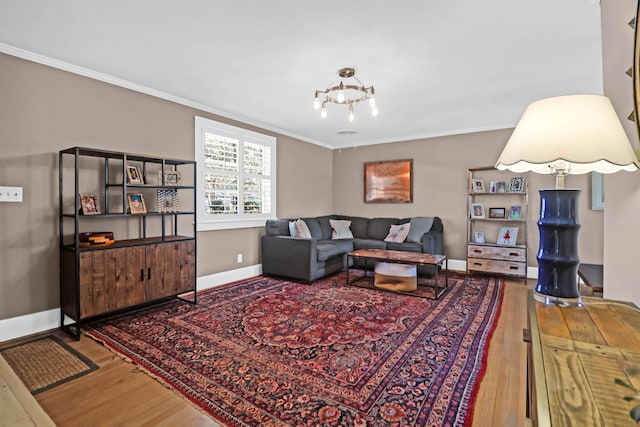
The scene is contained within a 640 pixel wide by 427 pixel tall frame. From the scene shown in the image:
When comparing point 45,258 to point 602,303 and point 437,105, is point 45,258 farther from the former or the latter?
point 437,105

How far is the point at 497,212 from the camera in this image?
4.88 metres

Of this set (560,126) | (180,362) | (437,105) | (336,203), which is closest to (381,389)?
(180,362)

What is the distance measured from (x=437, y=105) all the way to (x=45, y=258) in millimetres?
4450

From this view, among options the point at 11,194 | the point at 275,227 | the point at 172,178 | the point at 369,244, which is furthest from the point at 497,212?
the point at 11,194

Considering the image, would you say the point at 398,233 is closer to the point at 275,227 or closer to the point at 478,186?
the point at 478,186

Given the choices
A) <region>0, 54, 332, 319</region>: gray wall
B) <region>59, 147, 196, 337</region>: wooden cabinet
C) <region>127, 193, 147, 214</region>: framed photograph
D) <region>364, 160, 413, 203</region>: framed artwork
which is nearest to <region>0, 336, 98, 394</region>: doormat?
<region>59, 147, 196, 337</region>: wooden cabinet

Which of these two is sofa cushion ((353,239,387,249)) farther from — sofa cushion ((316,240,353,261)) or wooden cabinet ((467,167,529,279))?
wooden cabinet ((467,167,529,279))

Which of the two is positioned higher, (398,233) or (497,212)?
(497,212)

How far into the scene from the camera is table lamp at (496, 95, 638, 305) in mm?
1017

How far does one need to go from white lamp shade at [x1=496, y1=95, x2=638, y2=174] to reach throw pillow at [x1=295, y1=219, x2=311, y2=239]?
3.79 m

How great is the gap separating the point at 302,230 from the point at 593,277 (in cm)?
343

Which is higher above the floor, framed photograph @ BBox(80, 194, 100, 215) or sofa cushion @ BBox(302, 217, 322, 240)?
framed photograph @ BBox(80, 194, 100, 215)

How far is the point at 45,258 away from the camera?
2787mm

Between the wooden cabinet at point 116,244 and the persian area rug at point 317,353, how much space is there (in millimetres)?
251
